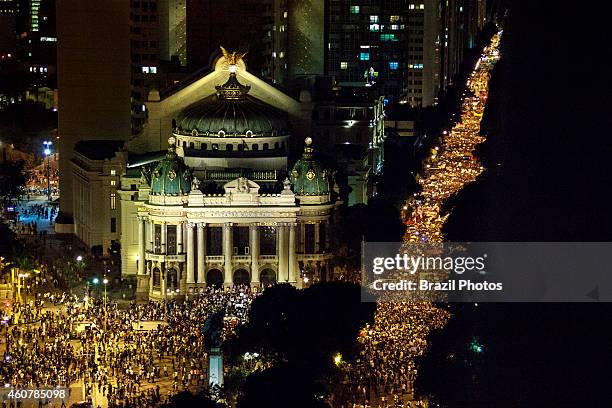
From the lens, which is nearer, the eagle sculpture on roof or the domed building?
the domed building

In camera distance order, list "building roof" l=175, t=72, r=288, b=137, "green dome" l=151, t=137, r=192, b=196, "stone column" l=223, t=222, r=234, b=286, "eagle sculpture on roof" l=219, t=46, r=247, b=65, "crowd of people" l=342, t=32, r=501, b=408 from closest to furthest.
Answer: "crowd of people" l=342, t=32, r=501, b=408, "green dome" l=151, t=137, r=192, b=196, "stone column" l=223, t=222, r=234, b=286, "building roof" l=175, t=72, r=288, b=137, "eagle sculpture on roof" l=219, t=46, r=247, b=65

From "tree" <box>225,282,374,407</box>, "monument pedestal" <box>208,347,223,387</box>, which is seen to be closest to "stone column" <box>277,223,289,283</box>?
"tree" <box>225,282,374,407</box>

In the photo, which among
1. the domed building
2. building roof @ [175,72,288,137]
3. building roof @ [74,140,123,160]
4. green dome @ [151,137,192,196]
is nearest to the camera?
green dome @ [151,137,192,196]

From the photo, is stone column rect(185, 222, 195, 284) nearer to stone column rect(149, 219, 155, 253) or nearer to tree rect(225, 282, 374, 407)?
stone column rect(149, 219, 155, 253)

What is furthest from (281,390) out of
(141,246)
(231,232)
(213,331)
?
(141,246)

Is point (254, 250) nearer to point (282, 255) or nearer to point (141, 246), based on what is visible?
point (282, 255)

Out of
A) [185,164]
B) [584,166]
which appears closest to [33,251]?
[185,164]

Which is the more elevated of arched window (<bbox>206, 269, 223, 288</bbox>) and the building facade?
the building facade
